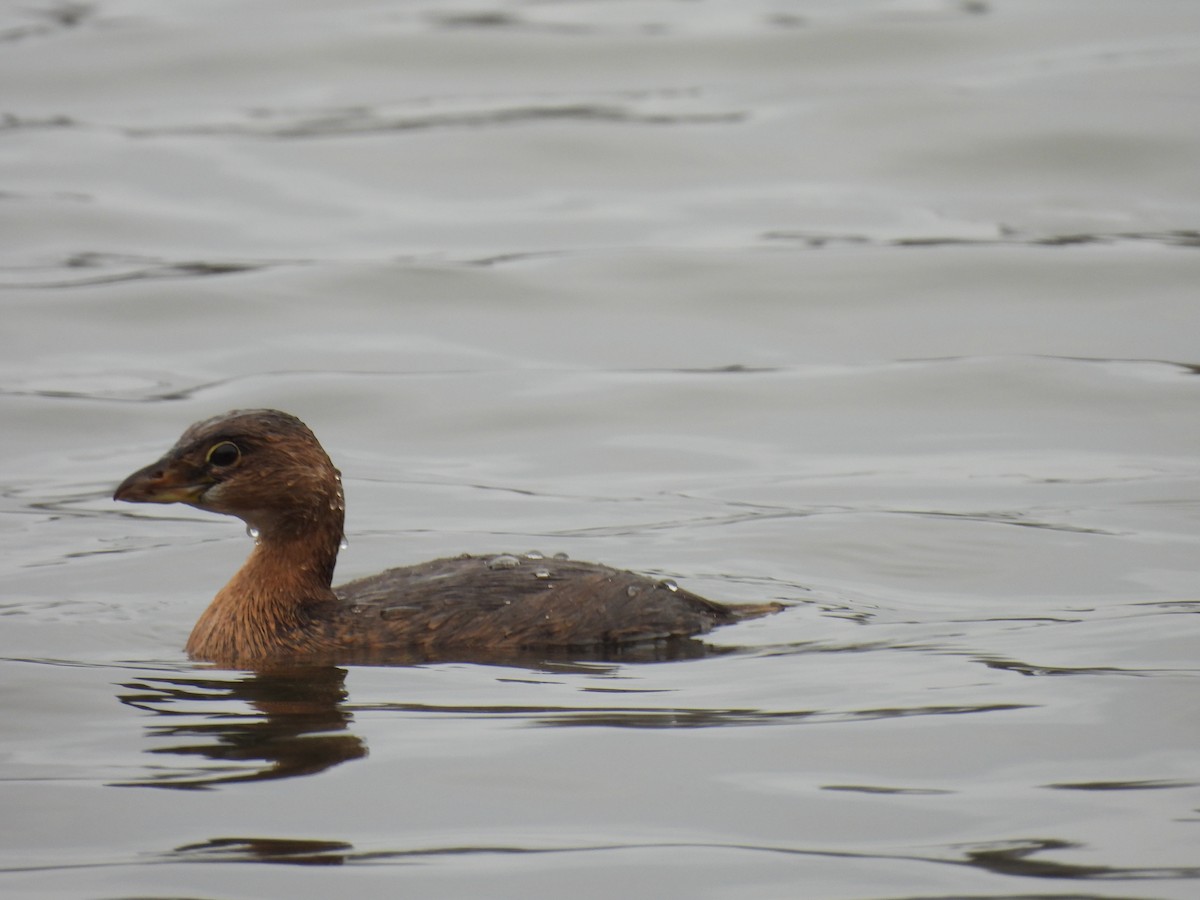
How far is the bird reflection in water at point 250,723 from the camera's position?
6.22m

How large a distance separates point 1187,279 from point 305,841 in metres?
10.4

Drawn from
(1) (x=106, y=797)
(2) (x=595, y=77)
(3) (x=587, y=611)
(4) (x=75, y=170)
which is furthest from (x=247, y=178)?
(1) (x=106, y=797)

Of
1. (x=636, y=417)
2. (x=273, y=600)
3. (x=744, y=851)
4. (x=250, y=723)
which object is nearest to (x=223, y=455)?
(x=273, y=600)

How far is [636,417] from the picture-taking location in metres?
12.3

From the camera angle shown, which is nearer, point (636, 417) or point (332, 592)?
point (332, 592)

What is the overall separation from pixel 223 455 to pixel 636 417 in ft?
15.8

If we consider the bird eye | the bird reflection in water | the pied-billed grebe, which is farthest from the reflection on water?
the bird eye

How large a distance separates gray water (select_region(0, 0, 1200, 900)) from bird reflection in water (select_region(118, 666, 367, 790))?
3cm

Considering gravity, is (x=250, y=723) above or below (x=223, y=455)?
below

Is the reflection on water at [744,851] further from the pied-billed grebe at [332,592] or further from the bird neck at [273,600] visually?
the bird neck at [273,600]

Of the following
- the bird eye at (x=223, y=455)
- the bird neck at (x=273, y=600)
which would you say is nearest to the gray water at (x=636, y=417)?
the bird neck at (x=273, y=600)

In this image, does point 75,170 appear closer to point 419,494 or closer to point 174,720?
point 419,494

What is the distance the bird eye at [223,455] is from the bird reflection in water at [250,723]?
2.76 ft

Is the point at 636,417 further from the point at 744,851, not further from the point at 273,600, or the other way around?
the point at 744,851
